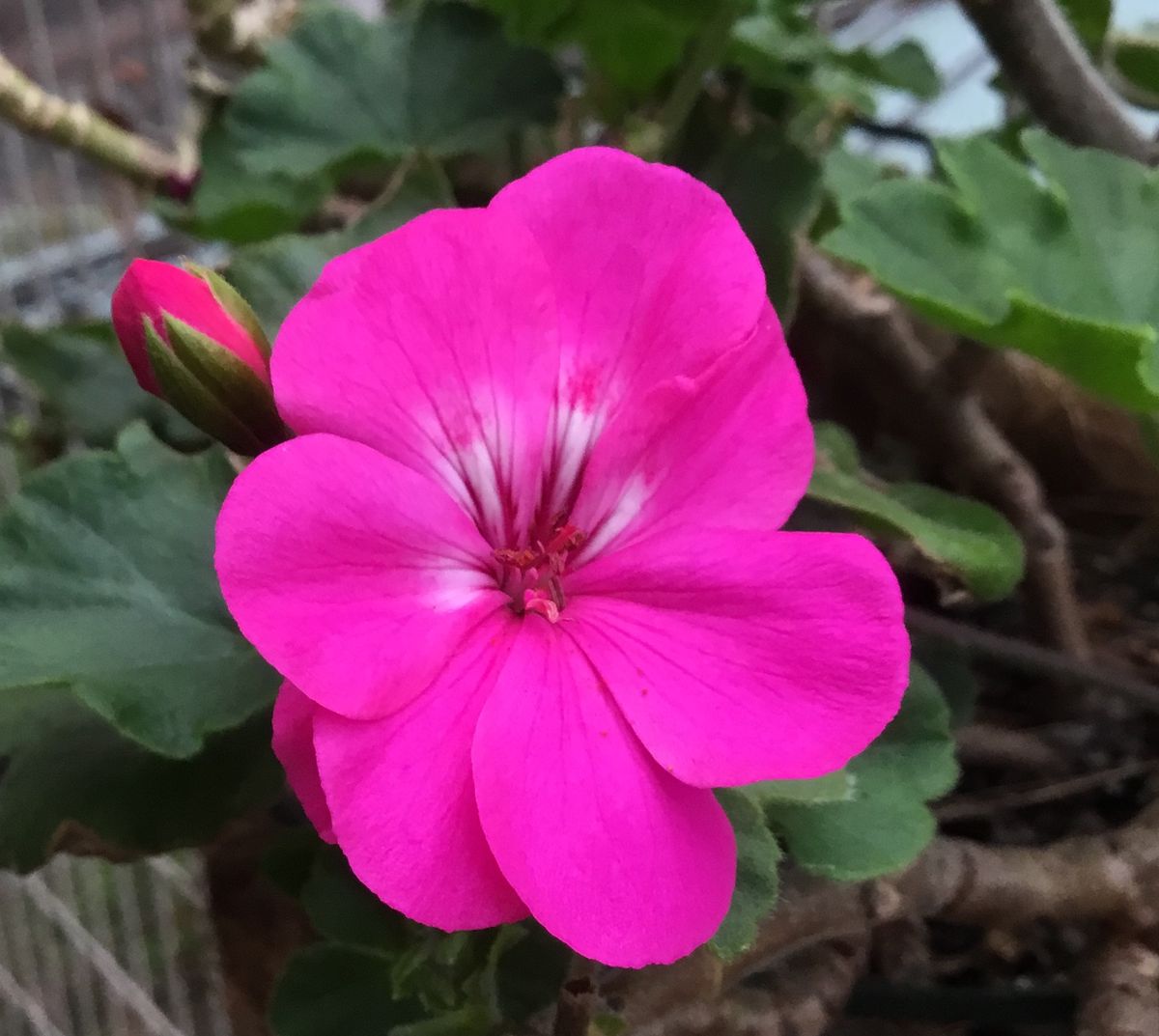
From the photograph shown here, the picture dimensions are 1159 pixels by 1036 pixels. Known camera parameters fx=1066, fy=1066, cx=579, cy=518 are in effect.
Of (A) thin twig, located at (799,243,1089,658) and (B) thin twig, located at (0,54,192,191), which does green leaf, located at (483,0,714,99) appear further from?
(B) thin twig, located at (0,54,192,191)

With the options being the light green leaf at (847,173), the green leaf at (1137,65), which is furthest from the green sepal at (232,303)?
the green leaf at (1137,65)

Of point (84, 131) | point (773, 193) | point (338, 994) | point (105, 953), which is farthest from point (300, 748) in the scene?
point (105, 953)

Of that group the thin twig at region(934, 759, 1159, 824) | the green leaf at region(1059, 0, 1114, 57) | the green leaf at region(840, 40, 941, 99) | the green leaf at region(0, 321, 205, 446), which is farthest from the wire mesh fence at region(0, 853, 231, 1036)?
the green leaf at region(1059, 0, 1114, 57)

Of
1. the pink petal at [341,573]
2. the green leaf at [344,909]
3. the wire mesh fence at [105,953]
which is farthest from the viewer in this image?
the wire mesh fence at [105,953]

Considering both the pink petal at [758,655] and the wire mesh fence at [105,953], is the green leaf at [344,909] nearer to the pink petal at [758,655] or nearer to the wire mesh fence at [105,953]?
the pink petal at [758,655]

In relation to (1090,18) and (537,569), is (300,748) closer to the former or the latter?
(537,569)

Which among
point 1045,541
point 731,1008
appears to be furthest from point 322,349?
point 1045,541

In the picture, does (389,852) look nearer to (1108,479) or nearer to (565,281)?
(565,281)
